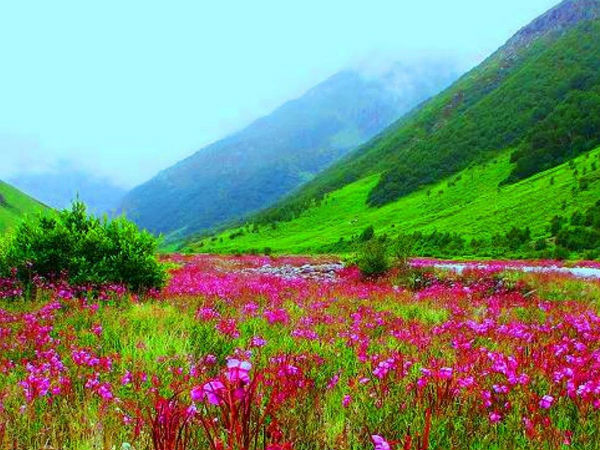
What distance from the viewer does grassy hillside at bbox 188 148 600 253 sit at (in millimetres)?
57438

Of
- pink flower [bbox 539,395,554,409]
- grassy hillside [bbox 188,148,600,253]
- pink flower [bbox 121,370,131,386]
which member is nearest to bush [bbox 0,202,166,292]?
pink flower [bbox 121,370,131,386]

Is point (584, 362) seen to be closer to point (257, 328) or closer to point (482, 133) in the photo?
point (257, 328)

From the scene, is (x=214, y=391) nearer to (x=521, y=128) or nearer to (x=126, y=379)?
(x=126, y=379)

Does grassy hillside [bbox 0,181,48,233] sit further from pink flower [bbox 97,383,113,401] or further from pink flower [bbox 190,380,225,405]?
pink flower [bbox 190,380,225,405]

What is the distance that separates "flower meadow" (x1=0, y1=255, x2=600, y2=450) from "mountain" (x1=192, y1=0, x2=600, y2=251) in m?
48.2

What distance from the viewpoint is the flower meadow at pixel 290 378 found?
3.29 metres

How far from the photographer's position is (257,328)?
296 inches

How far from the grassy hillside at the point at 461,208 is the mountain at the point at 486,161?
279 millimetres

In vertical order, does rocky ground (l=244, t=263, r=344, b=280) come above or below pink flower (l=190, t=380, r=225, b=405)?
below

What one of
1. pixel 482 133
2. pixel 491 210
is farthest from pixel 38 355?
pixel 482 133

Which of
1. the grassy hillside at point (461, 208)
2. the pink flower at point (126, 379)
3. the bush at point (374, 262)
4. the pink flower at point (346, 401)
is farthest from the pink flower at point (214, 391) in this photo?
the grassy hillside at point (461, 208)

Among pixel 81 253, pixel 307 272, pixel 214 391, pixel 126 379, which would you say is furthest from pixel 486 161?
pixel 214 391

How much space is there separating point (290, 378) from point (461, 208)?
7755 centimetres

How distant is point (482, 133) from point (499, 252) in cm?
9027
